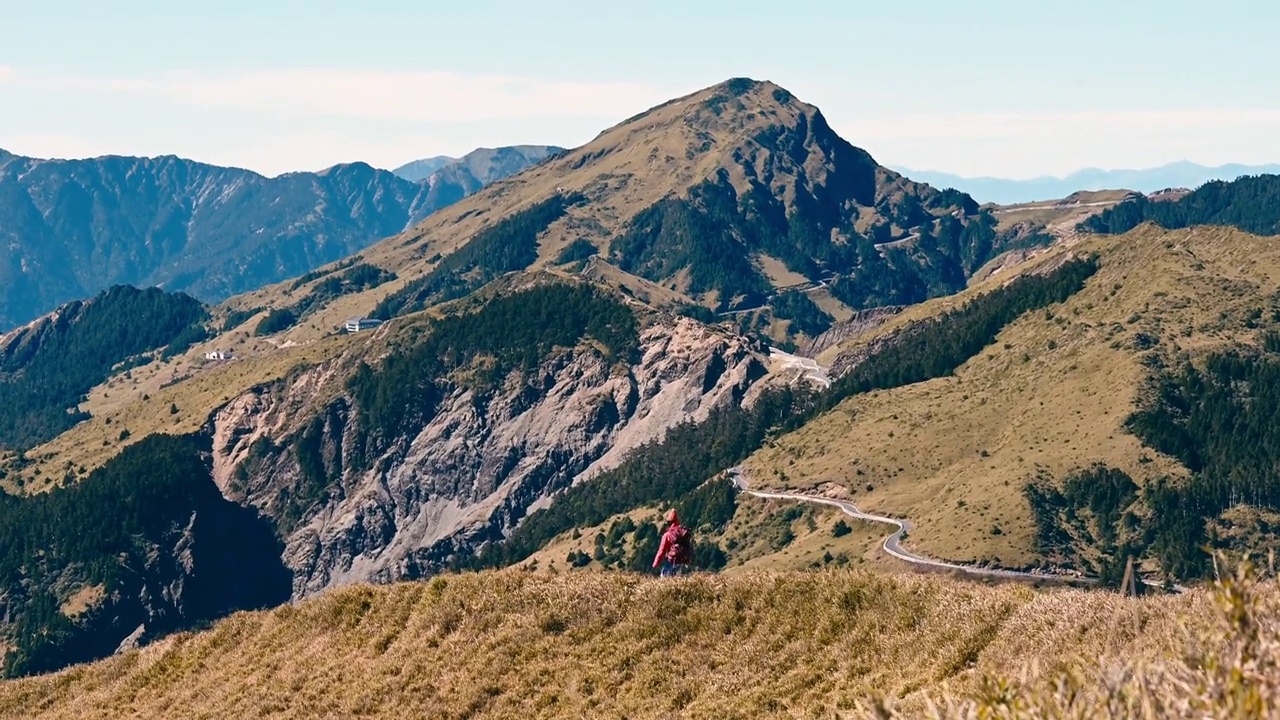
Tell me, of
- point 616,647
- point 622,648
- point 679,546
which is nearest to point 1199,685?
point 622,648

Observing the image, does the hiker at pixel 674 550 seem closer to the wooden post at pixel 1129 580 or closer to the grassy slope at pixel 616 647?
the grassy slope at pixel 616 647

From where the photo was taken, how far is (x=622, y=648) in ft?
119

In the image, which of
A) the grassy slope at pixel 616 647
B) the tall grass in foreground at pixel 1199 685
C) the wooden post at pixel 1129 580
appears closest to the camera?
the tall grass in foreground at pixel 1199 685

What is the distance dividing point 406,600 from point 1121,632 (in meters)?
23.6

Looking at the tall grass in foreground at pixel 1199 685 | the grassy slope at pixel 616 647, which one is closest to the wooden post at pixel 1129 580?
the grassy slope at pixel 616 647

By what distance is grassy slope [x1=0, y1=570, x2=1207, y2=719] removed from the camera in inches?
1180

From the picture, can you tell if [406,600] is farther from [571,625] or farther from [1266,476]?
[1266,476]

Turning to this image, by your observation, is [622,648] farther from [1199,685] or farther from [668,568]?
[1199,685]

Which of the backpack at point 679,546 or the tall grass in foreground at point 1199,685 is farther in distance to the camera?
the backpack at point 679,546

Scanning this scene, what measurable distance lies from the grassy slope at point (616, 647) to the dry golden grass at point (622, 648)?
0.07 m

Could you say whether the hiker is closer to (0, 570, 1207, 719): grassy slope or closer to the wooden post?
(0, 570, 1207, 719): grassy slope

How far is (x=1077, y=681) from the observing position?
19.3 m

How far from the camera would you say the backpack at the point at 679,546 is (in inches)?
1615

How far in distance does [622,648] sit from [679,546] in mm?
5891
